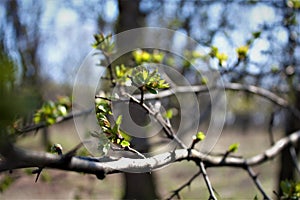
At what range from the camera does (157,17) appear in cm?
517

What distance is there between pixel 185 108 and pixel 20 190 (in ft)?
16.1

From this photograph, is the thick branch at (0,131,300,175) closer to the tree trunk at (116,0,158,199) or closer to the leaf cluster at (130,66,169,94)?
the leaf cluster at (130,66,169,94)

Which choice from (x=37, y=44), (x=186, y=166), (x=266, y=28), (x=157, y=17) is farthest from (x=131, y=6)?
(x=37, y=44)

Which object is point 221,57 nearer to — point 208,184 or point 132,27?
point 208,184

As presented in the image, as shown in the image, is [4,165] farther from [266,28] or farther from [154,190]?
[154,190]

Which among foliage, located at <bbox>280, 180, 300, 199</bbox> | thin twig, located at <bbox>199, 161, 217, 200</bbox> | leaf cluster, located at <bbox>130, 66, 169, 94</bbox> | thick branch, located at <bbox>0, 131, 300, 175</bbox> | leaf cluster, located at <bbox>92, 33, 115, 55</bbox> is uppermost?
leaf cluster, located at <bbox>92, 33, 115, 55</bbox>

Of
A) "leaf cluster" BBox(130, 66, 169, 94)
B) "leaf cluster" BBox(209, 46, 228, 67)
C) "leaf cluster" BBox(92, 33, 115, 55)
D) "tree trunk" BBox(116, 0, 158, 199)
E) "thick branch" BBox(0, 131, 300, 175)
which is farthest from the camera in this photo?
"tree trunk" BBox(116, 0, 158, 199)

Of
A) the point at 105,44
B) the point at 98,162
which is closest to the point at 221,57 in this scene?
the point at 105,44

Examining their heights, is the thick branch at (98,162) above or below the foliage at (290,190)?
above

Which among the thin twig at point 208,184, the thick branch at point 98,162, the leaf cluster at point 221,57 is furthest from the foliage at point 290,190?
the leaf cluster at point 221,57

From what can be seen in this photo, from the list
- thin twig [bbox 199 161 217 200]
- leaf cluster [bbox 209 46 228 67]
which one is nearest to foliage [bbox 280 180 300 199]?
thin twig [bbox 199 161 217 200]

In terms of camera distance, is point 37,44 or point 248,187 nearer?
point 248,187

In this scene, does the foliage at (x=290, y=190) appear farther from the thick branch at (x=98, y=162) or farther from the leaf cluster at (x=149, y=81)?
the leaf cluster at (x=149, y=81)

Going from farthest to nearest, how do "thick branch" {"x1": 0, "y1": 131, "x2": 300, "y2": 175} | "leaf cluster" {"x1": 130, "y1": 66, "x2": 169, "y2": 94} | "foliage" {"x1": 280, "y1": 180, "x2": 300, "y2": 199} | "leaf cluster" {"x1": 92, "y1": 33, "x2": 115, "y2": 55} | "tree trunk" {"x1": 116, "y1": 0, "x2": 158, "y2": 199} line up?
"tree trunk" {"x1": 116, "y1": 0, "x2": 158, "y2": 199} < "leaf cluster" {"x1": 92, "y1": 33, "x2": 115, "y2": 55} < "foliage" {"x1": 280, "y1": 180, "x2": 300, "y2": 199} < "leaf cluster" {"x1": 130, "y1": 66, "x2": 169, "y2": 94} < "thick branch" {"x1": 0, "y1": 131, "x2": 300, "y2": 175}
